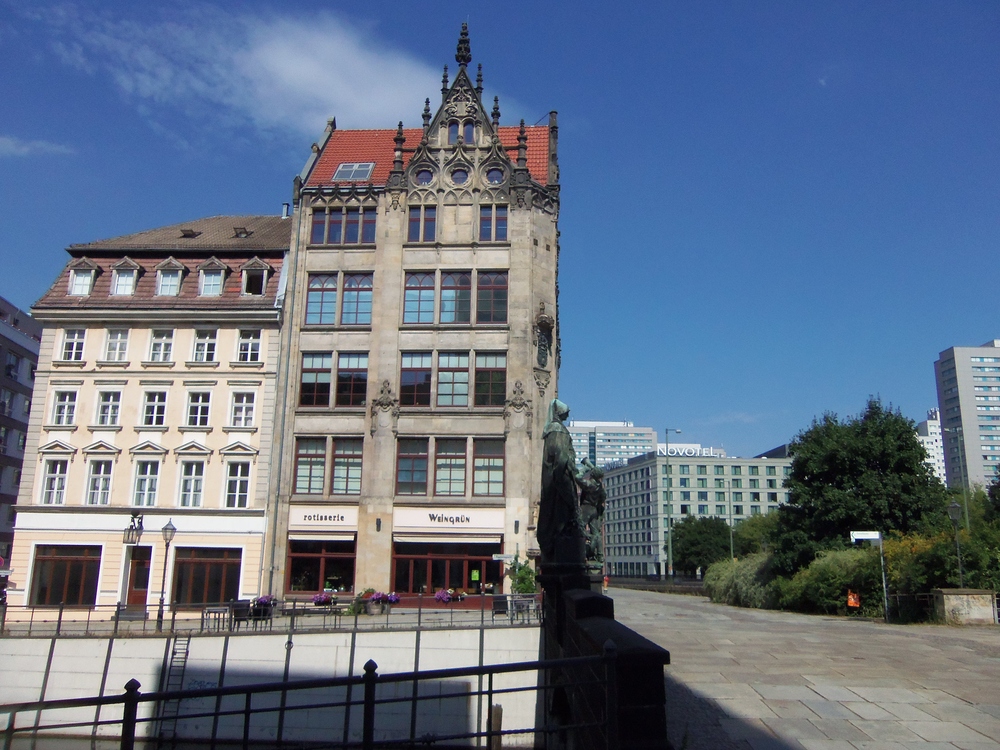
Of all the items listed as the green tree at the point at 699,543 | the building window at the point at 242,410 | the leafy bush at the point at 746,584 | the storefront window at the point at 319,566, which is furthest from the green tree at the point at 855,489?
the green tree at the point at 699,543

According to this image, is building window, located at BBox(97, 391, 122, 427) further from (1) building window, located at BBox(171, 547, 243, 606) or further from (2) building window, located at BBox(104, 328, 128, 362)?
(1) building window, located at BBox(171, 547, 243, 606)

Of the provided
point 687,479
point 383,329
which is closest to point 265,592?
point 383,329

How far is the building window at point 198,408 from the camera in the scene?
38062 millimetres

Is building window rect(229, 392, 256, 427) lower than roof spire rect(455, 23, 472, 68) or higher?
lower

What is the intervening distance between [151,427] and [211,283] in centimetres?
743

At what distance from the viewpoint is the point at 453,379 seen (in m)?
38.3

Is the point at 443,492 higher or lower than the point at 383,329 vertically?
lower

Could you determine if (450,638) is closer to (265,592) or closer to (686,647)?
(686,647)

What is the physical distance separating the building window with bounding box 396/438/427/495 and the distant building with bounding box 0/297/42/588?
3519cm

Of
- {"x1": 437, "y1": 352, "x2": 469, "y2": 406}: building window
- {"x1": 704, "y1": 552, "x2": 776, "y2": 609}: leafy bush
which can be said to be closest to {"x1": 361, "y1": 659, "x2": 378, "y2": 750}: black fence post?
{"x1": 437, "y1": 352, "x2": 469, "y2": 406}: building window

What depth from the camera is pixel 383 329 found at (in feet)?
128

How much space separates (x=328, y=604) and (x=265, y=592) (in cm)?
688

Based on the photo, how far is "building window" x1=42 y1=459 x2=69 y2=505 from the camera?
122 feet

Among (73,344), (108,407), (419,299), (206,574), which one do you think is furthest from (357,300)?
(206,574)
